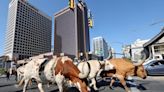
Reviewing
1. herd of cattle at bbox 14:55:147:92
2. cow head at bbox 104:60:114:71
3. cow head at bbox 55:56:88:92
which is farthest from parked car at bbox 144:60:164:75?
cow head at bbox 55:56:88:92

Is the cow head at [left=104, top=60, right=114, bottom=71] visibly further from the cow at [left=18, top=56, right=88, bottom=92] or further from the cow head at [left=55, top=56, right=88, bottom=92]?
the cow head at [left=55, top=56, right=88, bottom=92]

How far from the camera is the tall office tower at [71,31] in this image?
128m

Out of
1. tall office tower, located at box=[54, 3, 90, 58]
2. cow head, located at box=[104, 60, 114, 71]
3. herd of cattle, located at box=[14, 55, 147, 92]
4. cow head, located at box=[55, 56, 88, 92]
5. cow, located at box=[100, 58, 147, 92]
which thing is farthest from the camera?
tall office tower, located at box=[54, 3, 90, 58]

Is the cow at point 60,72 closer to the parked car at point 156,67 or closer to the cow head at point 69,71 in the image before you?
the cow head at point 69,71

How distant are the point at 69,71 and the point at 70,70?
0.06 m

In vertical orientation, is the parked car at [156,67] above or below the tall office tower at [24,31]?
below

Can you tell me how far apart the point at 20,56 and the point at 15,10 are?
4093 cm

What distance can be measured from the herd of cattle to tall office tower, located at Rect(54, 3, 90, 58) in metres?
113

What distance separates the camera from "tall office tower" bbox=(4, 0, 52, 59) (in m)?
133

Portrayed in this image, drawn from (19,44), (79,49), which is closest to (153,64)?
(79,49)

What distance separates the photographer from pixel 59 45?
14475cm

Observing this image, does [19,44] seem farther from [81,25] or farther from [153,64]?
[153,64]

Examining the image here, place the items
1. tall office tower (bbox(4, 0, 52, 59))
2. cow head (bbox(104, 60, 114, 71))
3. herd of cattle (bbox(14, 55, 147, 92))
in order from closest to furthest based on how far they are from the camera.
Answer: herd of cattle (bbox(14, 55, 147, 92))
cow head (bbox(104, 60, 114, 71))
tall office tower (bbox(4, 0, 52, 59))

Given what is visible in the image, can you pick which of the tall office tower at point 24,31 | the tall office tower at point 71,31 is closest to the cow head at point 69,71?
the tall office tower at point 71,31
